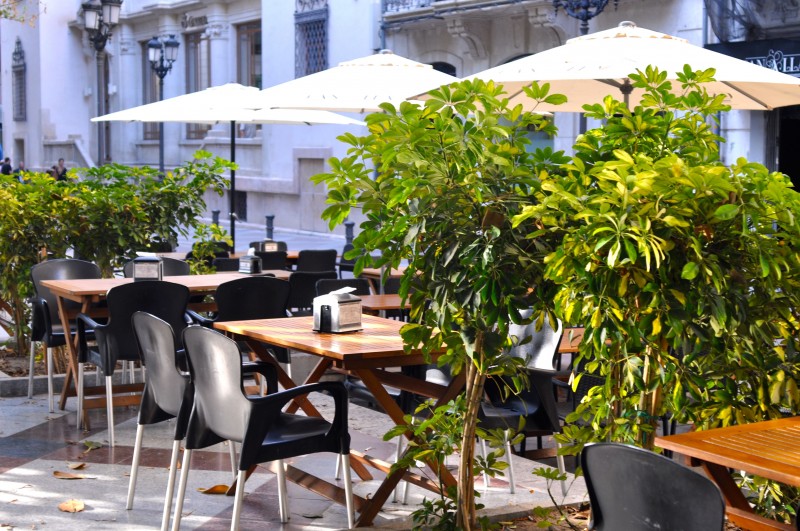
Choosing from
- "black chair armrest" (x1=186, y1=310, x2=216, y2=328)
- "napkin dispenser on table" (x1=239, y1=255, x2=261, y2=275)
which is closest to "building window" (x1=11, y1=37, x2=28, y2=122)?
"napkin dispenser on table" (x1=239, y1=255, x2=261, y2=275)

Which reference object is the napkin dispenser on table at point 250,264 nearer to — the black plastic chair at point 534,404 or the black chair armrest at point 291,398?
the black plastic chair at point 534,404

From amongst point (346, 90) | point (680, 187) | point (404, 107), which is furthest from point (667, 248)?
point (346, 90)

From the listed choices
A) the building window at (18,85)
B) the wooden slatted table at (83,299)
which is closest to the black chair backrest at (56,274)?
the wooden slatted table at (83,299)

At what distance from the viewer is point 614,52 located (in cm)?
740

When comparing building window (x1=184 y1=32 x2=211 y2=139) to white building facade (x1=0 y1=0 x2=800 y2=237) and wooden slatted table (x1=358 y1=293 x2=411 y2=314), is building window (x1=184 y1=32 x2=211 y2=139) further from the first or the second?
wooden slatted table (x1=358 y1=293 x2=411 y2=314)

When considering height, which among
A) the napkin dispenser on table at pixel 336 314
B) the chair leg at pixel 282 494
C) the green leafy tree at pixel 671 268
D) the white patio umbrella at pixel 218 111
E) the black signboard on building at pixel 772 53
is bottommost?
the chair leg at pixel 282 494

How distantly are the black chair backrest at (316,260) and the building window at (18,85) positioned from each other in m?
35.8

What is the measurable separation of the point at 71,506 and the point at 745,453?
3.51 meters

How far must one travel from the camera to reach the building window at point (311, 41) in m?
27.1

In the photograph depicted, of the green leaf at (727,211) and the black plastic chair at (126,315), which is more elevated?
the green leaf at (727,211)

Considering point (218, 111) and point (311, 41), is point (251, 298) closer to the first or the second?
point (218, 111)

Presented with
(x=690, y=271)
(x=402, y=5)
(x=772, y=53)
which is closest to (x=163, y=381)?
(x=690, y=271)

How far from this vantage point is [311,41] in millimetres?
27562

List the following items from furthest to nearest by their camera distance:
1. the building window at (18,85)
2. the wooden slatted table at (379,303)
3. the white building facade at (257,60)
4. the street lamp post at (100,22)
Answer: the building window at (18,85)
the white building facade at (257,60)
the street lamp post at (100,22)
the wooden slatted table at (379,303)
